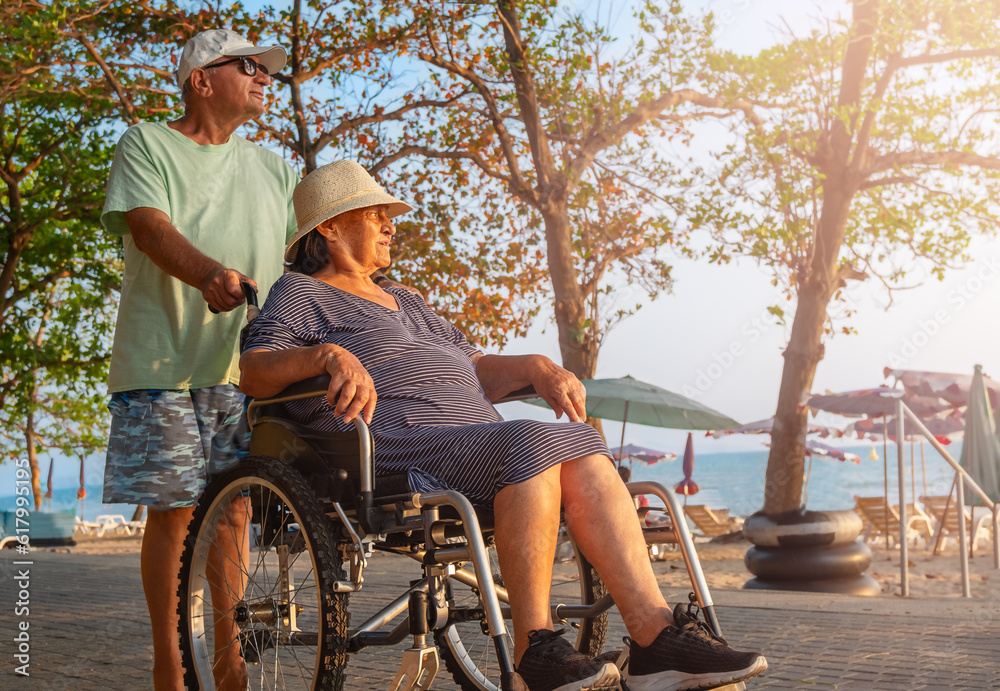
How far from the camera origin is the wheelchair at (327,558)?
6.44 ft

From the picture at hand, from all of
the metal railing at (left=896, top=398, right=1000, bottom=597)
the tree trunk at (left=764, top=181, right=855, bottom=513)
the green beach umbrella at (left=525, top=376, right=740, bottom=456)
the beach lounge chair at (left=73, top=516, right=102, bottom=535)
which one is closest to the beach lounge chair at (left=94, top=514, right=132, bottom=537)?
the beach lounge chair at (left=73, top=516, right=102, bottom=535)

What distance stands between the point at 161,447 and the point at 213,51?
1.14 meters

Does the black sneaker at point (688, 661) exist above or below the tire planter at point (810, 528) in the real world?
above

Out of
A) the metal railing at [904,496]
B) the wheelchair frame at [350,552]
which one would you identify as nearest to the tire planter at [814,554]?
the metal railing at [904,496]

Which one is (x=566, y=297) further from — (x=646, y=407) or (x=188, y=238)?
(x=188, y=238)

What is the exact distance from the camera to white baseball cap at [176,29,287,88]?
109 inches

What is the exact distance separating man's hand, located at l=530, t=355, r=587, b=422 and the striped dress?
0.16m

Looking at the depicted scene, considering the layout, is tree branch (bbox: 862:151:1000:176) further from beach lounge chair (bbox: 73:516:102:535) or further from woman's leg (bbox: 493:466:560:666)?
beach lounge chair (bbox: 73:516:102:535)

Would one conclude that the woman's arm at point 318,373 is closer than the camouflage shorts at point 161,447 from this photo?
Yes

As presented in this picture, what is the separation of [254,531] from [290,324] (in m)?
0.53

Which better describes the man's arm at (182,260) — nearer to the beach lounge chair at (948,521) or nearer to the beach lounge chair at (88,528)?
the beach lounge chair at (948,521)

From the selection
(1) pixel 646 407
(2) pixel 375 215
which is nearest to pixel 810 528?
(1) pixel 646 407

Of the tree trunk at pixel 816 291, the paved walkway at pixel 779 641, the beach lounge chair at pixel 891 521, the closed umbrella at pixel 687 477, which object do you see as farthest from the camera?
the closed umbrella at pixel 687 477

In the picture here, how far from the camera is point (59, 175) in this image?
48.8 feet
